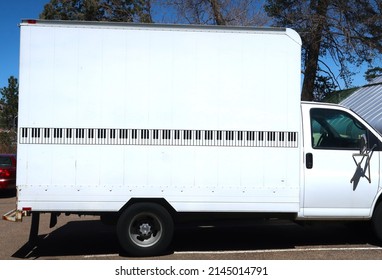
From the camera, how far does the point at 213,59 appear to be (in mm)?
6062

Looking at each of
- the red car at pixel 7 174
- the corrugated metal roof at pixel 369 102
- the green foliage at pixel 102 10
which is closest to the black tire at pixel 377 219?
the corrugated metal roof at pixel 369 102

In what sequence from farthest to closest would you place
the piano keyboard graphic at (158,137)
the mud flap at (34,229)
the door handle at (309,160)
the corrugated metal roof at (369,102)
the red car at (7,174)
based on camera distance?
the red car at (7,174) → the corrugated metal roof at (369,102) → the mud flap at (34,229) → the door handle at (309,160) → the piano keyboard graphic at (158,137)

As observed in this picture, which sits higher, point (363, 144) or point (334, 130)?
point (334, 130)

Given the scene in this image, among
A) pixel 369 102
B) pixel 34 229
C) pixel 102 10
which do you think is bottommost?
pixel 34 229

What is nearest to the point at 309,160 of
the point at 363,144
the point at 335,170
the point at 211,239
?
the point at 335,170

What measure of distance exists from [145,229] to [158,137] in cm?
130

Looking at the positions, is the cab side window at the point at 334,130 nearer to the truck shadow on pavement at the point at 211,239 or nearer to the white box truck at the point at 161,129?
the white box truck at the point at 161,129

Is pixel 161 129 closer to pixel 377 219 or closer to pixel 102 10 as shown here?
pixel 377 219

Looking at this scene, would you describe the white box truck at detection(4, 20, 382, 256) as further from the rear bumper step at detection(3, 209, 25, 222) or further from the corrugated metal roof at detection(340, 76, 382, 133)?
the corrugated metal roof at detection(340, 76, 382, 133)

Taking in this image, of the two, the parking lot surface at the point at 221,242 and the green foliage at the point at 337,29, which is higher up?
the green foliage at the point at 337,29

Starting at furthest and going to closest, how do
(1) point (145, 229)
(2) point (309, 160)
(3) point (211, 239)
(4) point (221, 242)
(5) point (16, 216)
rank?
(3) point (211, 239)
(4) point (221, 242)
(2) point (309, 160)
(1) point (145, 229)
(5) point (16, 216)

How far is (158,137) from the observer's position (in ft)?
19.5

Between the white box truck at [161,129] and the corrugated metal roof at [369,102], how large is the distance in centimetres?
636

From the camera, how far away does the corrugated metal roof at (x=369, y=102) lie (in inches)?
472
